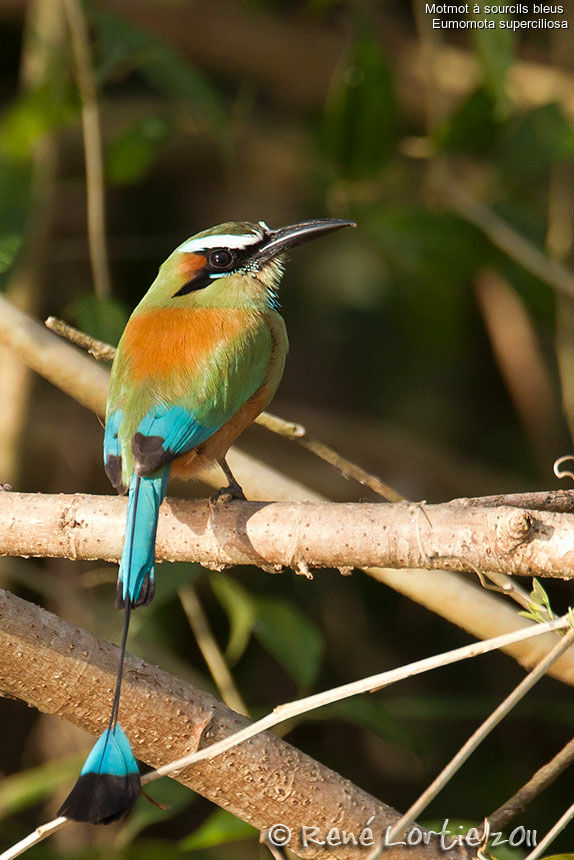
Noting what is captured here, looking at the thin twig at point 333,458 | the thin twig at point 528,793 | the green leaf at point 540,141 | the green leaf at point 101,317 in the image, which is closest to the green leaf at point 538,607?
the thin twig at point 528,793

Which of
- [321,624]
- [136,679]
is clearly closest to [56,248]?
[321,624]

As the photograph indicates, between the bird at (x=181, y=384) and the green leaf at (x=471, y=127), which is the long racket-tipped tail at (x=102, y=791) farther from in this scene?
the green leaf at (x=471, y=127)

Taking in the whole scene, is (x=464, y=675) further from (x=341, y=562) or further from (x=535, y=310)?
(x=341, y=562)

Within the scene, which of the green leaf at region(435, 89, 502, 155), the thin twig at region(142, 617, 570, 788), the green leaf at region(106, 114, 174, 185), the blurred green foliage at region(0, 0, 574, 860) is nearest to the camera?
the thin twig at region(142, 617, 570, 788)

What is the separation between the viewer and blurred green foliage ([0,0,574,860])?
3711 mm

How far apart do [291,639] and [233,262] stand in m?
1.11

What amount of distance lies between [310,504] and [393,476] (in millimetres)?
3022

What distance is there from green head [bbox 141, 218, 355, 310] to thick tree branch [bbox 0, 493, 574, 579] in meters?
0.82

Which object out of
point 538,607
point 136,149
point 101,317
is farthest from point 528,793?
point 136,149

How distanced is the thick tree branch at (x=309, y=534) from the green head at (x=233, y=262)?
0.82 m

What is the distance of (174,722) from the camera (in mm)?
2102

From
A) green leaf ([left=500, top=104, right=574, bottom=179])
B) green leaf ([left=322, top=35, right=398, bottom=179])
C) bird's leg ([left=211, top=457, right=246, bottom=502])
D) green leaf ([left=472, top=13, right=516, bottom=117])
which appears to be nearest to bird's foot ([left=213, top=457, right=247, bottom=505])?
bird's leg ([left=211, top=457, right=246, bottom=502])

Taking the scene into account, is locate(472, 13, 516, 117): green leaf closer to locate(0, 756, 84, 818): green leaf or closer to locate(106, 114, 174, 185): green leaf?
locate(106, 114, 174, 185): green leaf

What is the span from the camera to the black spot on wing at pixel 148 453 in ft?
Answer: 7.59
